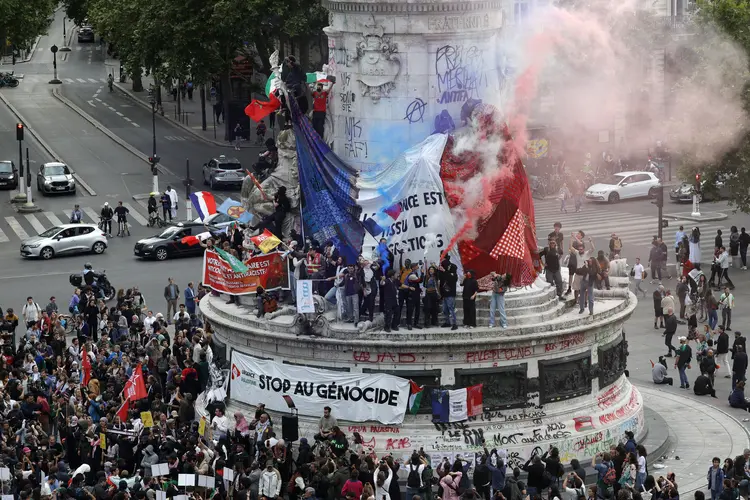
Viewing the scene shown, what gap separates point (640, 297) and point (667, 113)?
21.4ft

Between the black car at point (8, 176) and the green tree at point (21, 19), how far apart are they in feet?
54.9

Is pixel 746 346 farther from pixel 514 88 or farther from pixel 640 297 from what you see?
pixel 514 88

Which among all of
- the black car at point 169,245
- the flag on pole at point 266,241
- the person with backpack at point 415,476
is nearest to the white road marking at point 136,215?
the black car at point 169,245

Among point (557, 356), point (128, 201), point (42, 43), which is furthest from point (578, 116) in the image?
point (42, 43)

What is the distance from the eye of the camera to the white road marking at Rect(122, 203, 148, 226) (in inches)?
2884

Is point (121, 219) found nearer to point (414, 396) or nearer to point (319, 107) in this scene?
point (319, 107)

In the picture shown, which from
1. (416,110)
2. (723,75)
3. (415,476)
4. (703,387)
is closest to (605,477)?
(415,476)

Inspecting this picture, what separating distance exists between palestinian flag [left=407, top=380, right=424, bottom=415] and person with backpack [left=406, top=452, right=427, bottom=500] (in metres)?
2.61

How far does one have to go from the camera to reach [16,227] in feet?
237

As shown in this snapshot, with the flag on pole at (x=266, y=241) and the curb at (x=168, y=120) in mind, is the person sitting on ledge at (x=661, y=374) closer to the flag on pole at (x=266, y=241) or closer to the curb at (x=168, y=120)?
the flag on pole at (x=266, y=241)

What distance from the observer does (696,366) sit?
50594 mm

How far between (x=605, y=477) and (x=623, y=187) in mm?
39225

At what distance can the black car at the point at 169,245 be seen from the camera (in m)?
65.8

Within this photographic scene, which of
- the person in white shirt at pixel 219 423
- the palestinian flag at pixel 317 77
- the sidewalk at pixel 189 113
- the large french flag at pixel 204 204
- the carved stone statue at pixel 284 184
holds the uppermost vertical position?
the palestinian flag at pixel 317 77
